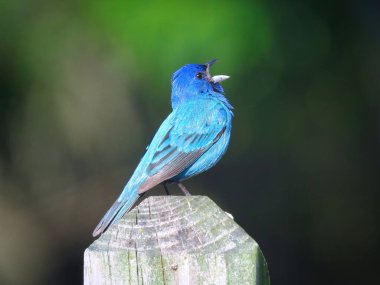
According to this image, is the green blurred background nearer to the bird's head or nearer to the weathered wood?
the bird's head

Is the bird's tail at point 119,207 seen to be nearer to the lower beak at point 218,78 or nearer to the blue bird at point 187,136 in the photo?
the blue bird at point 187,136

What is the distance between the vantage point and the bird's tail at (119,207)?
3.66 metres

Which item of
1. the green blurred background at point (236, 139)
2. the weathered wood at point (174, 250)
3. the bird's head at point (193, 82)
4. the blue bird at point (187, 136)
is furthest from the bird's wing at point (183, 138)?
the weathered wood at point (174, 250)

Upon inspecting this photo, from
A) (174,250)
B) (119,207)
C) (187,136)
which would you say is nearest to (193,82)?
(187,136)

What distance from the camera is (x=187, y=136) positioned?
5.16 m

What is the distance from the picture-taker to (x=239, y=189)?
29.2ft

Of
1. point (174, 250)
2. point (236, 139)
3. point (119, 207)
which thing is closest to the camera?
point (174, 250)

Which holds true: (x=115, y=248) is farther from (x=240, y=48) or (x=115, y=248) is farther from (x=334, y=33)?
(x=334, y=33)

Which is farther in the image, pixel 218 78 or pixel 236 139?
pixel 236 139

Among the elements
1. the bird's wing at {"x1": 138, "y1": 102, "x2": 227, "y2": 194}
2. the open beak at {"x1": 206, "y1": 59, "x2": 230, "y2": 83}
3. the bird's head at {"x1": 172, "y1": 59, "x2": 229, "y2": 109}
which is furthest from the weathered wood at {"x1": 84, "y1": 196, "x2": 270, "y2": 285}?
the open beak at {"x1": 206, "y1": 59, "x2": 230, "y2": 83}

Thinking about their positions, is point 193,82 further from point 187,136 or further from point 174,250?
point 174,250

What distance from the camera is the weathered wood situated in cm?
242

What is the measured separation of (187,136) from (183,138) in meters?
0.05

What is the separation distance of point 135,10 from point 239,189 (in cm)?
369
